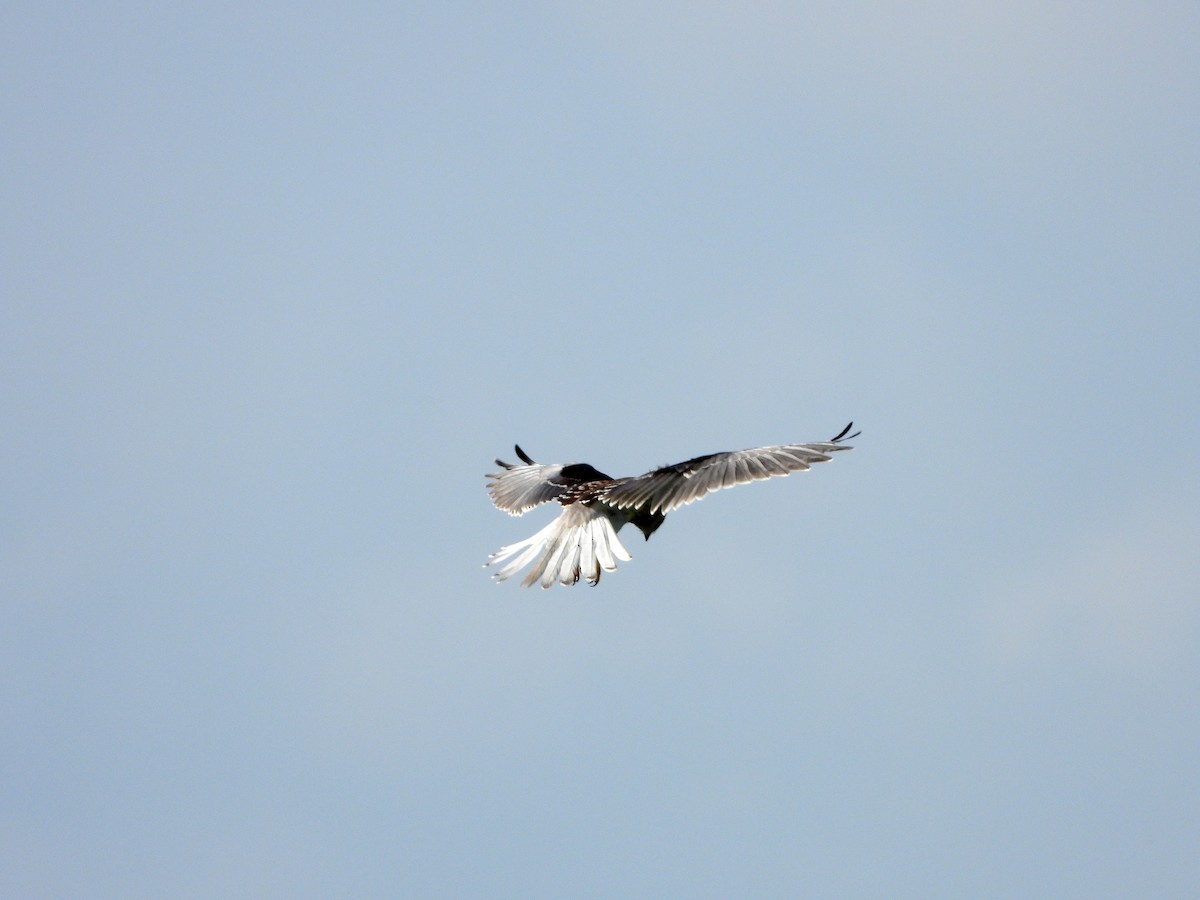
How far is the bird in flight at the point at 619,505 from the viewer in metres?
16.1

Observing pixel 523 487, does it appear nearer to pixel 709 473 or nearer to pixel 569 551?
pixel 569 551

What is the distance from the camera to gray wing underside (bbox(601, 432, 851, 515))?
1589cm

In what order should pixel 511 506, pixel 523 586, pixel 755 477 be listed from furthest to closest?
pixel 511 506 → pixel 523 586 → pixel 755 477

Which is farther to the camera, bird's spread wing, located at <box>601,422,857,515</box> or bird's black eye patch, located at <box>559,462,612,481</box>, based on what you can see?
bird's black eye patch, located at <box>559,462,612,481</box>

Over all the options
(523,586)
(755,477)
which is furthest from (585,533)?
(755,477)

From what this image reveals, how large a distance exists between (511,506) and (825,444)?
5149mm

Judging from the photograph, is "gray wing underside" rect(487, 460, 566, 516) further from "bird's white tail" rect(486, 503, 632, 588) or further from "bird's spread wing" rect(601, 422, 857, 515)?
"bird's spread wing" rect(601, 422, 857, 515)

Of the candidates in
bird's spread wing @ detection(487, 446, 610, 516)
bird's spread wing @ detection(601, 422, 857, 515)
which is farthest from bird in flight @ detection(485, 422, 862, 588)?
bird's spread wing @ detection(487, 446, 610, 516)

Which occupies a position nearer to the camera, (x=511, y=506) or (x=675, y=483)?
(x=675, y=483)

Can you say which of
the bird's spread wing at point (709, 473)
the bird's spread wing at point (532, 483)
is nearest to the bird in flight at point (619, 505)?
the bird's spread wing at point (709, 473)

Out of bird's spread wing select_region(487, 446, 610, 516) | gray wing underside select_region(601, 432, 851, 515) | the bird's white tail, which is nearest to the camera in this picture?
gray wing underside select_region(601, 432, 851, 515)

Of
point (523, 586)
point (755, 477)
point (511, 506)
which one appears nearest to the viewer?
point (755, 477)

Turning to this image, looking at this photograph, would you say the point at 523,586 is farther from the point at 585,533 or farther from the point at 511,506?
the point at 511,506

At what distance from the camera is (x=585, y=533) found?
56.5ft
